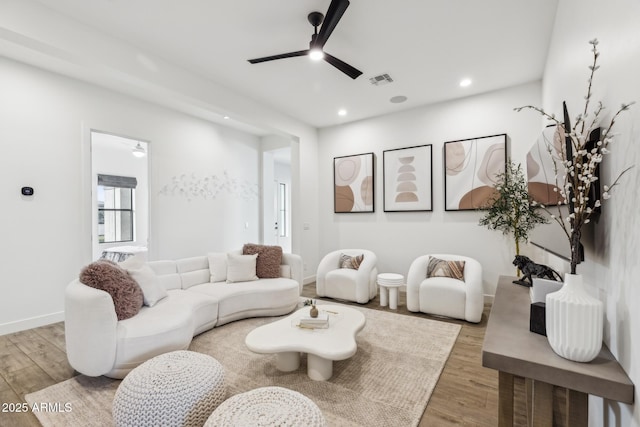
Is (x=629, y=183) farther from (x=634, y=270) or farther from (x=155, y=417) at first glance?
(x=155, y=417)

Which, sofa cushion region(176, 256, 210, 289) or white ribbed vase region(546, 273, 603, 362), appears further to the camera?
sofa cushion region(176, 256, 210, 289)

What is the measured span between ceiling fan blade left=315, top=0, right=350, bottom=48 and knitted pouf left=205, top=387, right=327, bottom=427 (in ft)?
8.08

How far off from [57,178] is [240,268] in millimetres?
2416

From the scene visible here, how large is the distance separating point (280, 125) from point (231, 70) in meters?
1.37

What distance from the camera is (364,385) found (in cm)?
217

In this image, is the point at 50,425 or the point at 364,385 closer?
the point at 50,425

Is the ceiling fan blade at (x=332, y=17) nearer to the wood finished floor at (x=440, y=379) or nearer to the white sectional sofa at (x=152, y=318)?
the white sectional sofa at (x=152, y=318)

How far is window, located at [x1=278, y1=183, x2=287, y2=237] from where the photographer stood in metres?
8.38

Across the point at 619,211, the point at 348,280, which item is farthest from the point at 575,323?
the point at 348,280

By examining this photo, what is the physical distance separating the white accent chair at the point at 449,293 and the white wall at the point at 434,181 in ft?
1.78

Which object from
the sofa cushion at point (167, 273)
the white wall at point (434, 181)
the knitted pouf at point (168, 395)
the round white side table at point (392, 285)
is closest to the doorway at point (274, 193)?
the white wall at point (434, 181)

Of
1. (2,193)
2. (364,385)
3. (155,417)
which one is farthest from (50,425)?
(2,193)

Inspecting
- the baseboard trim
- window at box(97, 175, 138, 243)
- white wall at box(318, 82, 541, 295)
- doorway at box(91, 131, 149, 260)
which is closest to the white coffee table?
white wall at box(318, 82, 541, 295)

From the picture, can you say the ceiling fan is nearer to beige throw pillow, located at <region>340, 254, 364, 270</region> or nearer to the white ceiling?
the white ceiling
